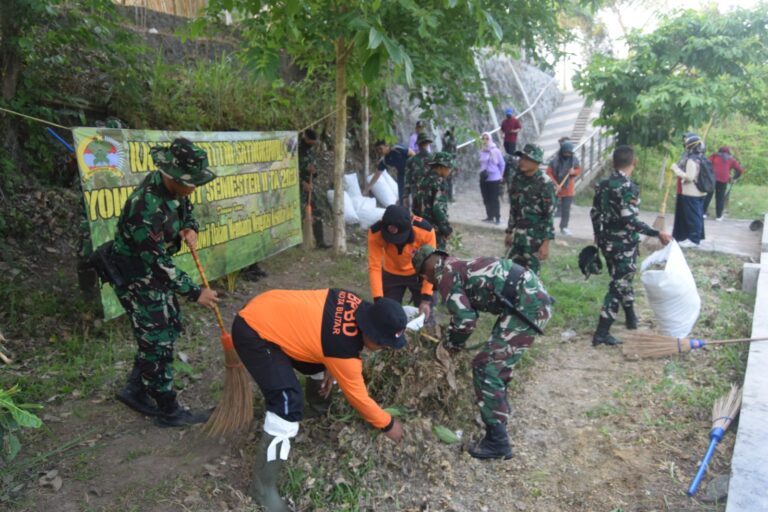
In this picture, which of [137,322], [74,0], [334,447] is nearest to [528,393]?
[334,447]

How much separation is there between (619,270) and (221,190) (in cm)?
383

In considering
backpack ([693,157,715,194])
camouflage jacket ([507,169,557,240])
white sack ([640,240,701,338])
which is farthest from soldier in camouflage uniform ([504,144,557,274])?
backpack ([693,157,715,194])

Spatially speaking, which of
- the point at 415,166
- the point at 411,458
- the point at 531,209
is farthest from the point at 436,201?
the point at 411,458

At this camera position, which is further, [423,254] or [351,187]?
[351,187]

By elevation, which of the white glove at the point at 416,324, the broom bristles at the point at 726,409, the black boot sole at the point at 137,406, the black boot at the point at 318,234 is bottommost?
the broom bristles at the point at 726,409

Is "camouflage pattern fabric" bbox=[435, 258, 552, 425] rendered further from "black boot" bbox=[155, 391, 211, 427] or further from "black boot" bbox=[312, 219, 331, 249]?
"black boot" bbox=[312, 219, 331, 249]

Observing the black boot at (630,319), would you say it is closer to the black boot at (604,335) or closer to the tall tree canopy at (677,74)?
the black boot at (604,335)

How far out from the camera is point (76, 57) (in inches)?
243

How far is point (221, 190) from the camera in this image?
18.3 ft

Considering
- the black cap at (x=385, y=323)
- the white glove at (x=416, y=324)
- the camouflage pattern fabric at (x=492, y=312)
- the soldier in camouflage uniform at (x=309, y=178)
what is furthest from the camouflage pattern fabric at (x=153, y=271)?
the soldier in camouflage uniform at (x=309, y=178)

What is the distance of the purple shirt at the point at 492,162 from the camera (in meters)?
10.0

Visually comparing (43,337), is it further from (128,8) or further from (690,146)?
(690,146)

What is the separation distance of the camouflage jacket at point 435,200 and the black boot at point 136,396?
3.08 meters

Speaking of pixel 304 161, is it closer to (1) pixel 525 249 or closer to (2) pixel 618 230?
(1) pixel 525 249
